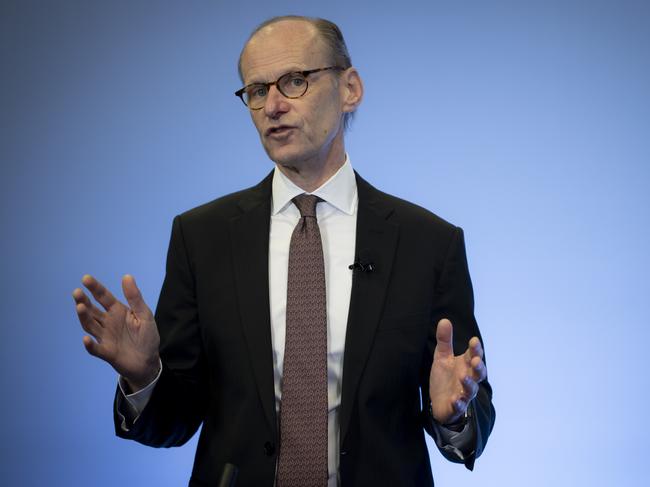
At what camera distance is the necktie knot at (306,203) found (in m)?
2.04

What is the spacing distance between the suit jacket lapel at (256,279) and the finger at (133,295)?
0.30 metres

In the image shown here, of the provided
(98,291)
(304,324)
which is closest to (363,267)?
(304,324)

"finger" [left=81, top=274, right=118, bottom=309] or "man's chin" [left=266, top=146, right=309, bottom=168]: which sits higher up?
"man's chin" [left=266, top=146, right=309, bottom=168]

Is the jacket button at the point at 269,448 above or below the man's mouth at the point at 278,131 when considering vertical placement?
below

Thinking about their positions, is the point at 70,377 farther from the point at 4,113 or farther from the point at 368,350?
the point at 368,350

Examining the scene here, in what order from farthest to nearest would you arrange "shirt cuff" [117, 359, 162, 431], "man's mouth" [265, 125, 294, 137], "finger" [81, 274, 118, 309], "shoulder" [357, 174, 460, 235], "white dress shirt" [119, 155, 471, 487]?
"shoulder" [357, 174, 460, 235]
"man's mouth" [265, 125, 294, 137]
"white dress shirt" [119, 155, 471, 487]
"shirt cuff" [117, 359, 162, 431]
"finger" [81, 274, 118, 309]

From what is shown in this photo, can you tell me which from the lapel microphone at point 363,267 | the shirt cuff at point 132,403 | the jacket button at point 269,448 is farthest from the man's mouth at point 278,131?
the jacket button at point 269,448

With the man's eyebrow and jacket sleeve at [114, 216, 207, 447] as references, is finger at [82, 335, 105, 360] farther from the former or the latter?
the man's eyebrow

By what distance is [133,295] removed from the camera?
166 cm

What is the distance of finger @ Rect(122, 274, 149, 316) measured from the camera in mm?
1628

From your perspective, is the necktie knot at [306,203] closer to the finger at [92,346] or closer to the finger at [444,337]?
the finger at [444,337]

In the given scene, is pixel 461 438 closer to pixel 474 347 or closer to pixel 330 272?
pixel 474 347

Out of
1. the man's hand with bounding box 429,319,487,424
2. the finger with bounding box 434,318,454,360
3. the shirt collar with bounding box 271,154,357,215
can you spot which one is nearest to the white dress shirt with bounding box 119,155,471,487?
the shirt collar with bounding box 271,154,357,215

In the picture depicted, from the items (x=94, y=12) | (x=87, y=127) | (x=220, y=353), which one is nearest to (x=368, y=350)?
(x=220, y=353)
